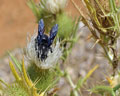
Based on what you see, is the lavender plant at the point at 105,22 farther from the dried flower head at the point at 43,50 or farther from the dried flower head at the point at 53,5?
the dried flower head at the point at 53,5

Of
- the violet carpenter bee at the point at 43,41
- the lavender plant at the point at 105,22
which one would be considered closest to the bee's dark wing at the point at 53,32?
the violet carpenter bee at the point at 43,41

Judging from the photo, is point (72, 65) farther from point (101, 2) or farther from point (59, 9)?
point (101, 2)

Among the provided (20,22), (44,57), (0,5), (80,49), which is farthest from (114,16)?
(0,5)

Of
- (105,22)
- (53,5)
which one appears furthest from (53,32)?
(53,5)

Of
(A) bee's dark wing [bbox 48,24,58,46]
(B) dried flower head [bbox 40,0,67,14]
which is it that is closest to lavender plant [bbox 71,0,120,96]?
(A) bee's dark wing [bbox 48,24,58,46]

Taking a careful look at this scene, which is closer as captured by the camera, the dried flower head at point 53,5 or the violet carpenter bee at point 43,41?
the violet carpenter bee at point 43,41

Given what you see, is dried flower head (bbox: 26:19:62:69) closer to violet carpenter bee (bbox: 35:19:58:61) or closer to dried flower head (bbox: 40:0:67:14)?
violet carpenter bee (bbox: 35:19:58:61)

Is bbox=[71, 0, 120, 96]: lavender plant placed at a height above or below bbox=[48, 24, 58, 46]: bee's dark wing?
below
